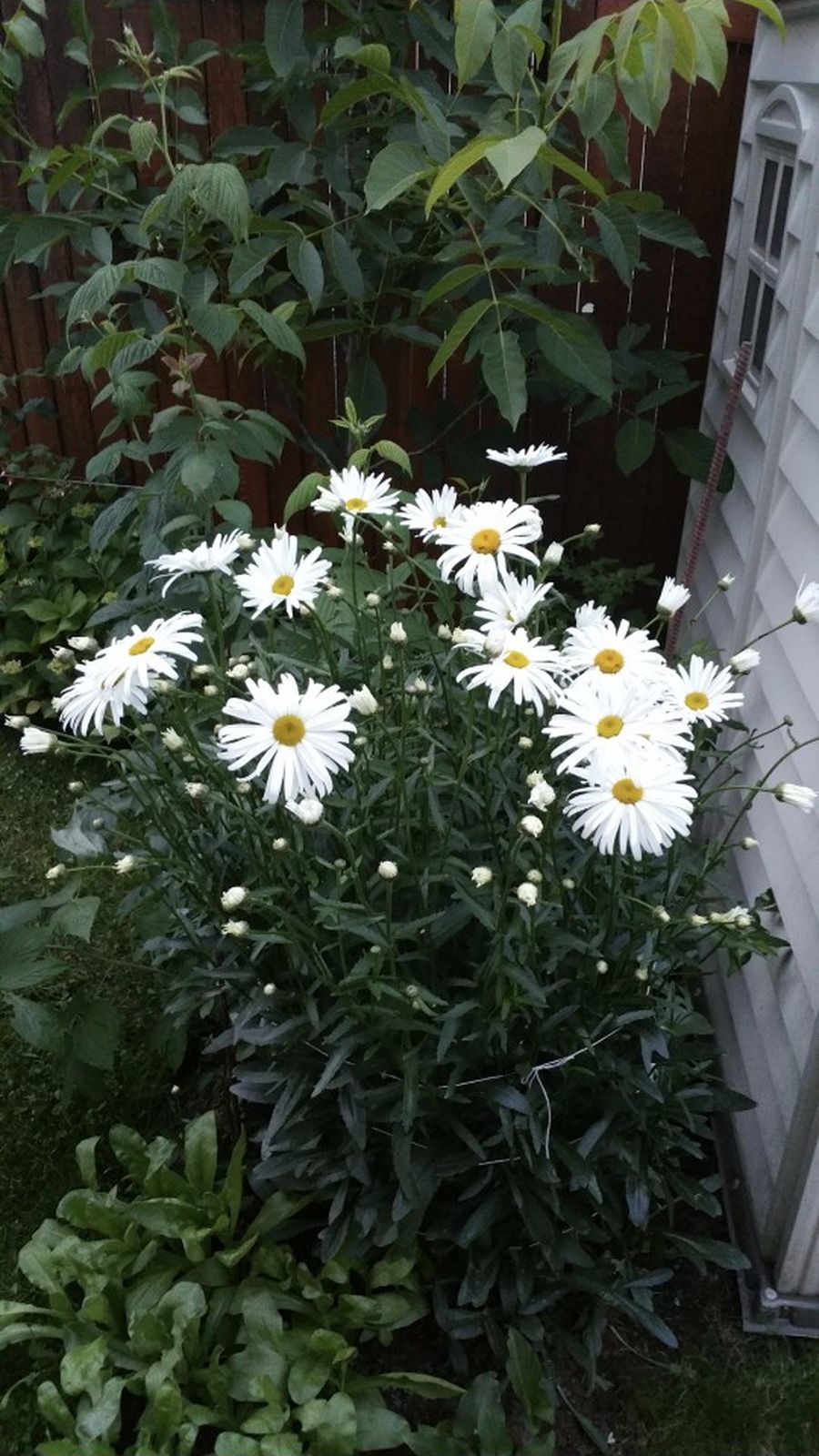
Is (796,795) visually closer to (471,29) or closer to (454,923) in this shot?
(454,923)

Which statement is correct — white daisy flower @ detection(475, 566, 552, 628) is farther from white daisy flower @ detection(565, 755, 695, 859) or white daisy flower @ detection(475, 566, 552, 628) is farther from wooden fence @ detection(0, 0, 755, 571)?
wooden fence @ detection(0, 0, 755, 571)

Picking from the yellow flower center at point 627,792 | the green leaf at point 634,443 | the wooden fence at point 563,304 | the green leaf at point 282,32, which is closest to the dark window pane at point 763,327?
the green leaf at point 634,443

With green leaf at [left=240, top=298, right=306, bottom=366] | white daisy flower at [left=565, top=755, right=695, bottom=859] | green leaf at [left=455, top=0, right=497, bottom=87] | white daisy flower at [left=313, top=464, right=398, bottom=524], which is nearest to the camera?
white daisy flower at [left=565, top=755, right=695, bottom=859]

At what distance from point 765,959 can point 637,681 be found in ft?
2.55

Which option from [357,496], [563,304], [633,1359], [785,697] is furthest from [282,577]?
[563,304]

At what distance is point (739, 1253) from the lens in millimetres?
1814

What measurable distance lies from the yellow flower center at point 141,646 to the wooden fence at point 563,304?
6.84ft

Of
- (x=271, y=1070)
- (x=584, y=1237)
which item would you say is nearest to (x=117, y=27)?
(x=271, y=1070)

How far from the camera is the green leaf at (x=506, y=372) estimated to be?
243 centimetres

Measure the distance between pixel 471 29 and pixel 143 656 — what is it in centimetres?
119

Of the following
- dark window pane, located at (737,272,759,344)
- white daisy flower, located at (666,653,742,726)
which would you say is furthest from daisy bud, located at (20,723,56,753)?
dark window pane, located at (737,272,759,344)

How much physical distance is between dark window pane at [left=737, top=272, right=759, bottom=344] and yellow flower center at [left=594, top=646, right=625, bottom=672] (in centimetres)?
160

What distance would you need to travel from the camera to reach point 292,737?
4.33ft

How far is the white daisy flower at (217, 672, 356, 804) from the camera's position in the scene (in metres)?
1.30
